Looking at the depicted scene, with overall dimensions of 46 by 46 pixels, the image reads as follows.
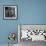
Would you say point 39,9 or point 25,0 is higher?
point 25,0

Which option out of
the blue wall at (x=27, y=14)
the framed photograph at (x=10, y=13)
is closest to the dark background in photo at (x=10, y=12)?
the framed photograph at (x=10, y=13)

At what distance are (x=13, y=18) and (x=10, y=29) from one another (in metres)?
0.40

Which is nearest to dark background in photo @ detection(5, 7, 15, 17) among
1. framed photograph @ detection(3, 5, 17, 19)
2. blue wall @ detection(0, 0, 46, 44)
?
framed photograph @ detection(3, 5, 17, 19)

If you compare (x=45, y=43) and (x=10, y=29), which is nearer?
(x=45, y=43)

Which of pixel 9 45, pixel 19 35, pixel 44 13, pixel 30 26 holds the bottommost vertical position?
pixel 9 45

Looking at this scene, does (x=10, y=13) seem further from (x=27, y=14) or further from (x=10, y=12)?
(x=27, y=14)

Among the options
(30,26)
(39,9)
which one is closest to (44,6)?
(39,9)

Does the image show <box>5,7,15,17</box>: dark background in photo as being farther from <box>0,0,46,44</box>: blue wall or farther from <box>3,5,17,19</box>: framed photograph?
<box>0,0,46,44</box>: blue wall

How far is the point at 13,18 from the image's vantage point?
479 cm

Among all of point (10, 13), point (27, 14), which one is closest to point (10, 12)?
point (10, 13)

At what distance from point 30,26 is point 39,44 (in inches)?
29.8

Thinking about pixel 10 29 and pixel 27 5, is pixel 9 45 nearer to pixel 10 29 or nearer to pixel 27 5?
pixel 10 29

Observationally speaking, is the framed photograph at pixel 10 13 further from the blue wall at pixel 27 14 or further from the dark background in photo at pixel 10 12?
the blue wall at pixel 27 14

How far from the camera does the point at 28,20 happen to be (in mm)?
4789
